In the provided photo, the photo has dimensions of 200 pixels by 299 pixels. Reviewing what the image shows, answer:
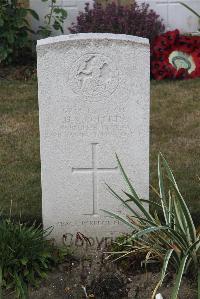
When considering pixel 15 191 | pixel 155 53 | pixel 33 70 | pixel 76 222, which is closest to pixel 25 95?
pixel 33 70

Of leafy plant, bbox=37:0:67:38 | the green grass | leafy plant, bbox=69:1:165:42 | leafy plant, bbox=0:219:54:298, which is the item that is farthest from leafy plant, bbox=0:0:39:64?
leafy plant, bbox=0:219:54:298

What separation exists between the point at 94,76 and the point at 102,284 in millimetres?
1246

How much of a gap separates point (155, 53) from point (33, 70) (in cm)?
154

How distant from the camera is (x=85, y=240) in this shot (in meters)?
4.54

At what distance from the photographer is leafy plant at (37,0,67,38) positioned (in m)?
8.93

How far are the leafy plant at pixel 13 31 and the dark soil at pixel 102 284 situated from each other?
15.2 feet

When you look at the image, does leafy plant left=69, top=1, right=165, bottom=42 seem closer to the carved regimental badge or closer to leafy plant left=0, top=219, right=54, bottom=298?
the carved regimental badge

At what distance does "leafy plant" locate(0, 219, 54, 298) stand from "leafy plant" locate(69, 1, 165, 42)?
4.87 m

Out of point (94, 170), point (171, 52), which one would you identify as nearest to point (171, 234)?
point (94, 170)

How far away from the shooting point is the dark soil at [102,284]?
13.4 feet

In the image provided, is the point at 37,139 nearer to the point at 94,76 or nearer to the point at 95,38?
the point at 94,76

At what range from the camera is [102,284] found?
4141mm

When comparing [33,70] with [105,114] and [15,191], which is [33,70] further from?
[105,114]

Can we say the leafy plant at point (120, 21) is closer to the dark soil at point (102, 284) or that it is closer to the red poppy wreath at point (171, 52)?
the red poppy wreath at point (171, 52)
